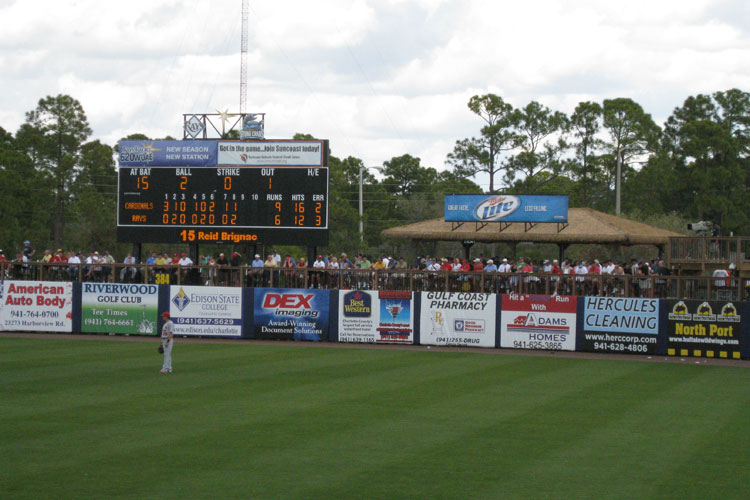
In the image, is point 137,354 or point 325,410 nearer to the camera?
point 325,410

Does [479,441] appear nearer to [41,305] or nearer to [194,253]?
[194,253]

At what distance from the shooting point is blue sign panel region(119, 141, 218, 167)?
3350 centimetres

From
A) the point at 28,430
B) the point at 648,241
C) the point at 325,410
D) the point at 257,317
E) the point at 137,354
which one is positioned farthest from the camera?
the point at 648,241

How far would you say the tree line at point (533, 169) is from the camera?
69.1 metres

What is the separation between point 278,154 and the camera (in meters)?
33.2

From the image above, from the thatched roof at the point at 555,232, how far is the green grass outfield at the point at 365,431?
17.5 metres

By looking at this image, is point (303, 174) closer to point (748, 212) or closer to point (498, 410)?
point (498, 410)

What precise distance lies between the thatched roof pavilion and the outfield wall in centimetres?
1221

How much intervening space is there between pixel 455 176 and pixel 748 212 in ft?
79.6

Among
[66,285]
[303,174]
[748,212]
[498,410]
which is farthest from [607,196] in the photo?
[498,410]

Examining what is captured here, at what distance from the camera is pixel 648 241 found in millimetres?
42219

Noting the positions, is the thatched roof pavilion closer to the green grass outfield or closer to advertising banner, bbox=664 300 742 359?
advertising banner, bbox=664 300 742 359

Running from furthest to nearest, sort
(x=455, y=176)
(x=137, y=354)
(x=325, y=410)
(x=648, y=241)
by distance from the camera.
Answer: (x=455, y=176), (x=648, y=241), (x=137, y=354), (x=325, y=410)

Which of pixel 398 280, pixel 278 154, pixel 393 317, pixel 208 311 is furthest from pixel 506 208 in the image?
pixel 208 311
